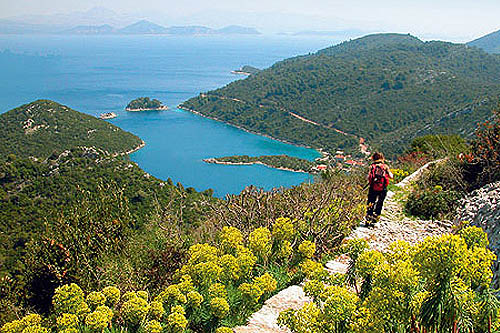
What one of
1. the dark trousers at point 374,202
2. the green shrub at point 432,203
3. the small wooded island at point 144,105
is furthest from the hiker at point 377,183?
the small wooded island at point 144,105

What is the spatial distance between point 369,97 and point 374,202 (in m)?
80.3

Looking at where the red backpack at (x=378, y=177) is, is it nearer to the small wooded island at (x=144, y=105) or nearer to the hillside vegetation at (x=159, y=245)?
the hillside vegetation at (x=159, y=245)

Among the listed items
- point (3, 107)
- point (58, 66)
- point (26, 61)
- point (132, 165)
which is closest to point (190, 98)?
point (3, 107)

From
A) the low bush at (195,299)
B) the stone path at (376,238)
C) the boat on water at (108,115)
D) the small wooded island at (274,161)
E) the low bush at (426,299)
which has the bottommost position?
the small wooded island at (274,161)

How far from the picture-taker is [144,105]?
300ft

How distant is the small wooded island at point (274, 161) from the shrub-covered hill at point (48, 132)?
16.3 meters

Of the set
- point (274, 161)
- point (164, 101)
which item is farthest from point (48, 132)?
point (164, 101)

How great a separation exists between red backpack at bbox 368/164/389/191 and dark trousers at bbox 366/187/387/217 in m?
0.13

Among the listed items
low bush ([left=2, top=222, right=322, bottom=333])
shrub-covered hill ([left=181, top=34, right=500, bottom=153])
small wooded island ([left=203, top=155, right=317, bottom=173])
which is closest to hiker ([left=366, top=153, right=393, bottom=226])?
low bush ([left=2, top=222, right=322, bottom=333])

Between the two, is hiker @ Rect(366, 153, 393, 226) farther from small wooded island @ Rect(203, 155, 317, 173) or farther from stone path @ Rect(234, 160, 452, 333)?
small wooded island @ Rect(203, 155, 317, 173)

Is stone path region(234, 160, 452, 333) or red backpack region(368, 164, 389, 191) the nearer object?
stone path region(234, 160, 452, 333)

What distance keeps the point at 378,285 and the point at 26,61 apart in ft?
719

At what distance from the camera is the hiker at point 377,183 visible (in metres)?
6.32

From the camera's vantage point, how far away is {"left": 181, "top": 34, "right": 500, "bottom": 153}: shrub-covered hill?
64.8m
